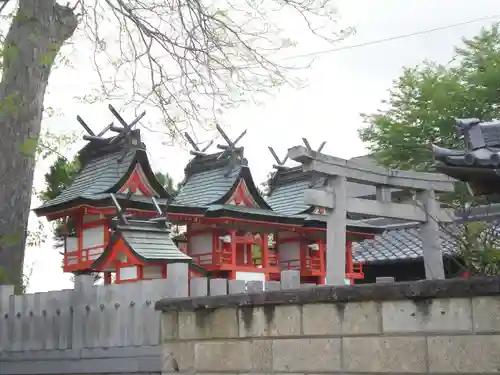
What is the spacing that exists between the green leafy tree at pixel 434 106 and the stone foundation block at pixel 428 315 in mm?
13581

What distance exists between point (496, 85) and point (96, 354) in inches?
602

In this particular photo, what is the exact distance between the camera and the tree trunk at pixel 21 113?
32.1ft

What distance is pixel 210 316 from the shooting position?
5.83 m

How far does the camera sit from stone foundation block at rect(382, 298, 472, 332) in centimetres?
454

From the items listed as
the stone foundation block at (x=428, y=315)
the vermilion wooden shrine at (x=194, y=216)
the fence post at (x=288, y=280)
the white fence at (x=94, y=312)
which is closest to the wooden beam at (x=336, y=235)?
the fence post at (x=288, y=280)

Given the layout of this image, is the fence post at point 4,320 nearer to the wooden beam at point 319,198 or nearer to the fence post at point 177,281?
the fence post at point 177,281

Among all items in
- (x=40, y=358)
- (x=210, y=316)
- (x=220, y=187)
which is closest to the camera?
(x=210, y=316)

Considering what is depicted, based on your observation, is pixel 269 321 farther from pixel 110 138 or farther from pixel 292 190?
pixel 292 190

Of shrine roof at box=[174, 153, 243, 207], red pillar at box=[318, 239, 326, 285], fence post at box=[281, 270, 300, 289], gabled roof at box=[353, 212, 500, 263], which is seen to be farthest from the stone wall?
red pillar at box=[318, 239, 326, 285]

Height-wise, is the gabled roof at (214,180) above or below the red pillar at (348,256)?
above

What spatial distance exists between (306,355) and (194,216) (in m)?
9.96

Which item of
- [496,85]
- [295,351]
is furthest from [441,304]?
[496,85]

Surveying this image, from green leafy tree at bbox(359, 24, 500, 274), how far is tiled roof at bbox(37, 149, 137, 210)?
7.63 metres

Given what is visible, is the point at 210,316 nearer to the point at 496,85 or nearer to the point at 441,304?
the point at 441,304
